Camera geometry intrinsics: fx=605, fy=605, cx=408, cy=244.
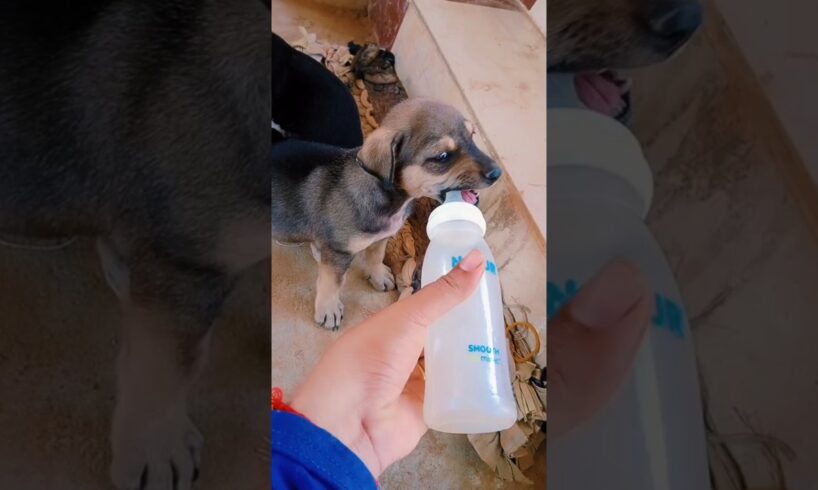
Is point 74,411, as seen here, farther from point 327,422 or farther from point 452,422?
point 452,422

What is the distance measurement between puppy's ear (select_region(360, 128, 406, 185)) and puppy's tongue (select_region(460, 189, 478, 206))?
0.07 meters

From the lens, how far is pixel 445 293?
0.57 m

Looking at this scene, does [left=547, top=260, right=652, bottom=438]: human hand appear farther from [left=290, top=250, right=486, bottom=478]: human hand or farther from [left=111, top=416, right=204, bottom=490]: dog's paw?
[left=111, top=416, right=204, bottom=490]: dog's paw

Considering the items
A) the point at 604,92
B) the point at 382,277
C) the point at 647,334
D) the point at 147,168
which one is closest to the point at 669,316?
the point at 647,334

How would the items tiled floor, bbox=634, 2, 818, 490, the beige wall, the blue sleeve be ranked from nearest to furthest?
tiled floor, bbox=634, 2, 818, 490 → the blue sleeve → the beige wall

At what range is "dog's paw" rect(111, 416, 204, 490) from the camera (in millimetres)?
452

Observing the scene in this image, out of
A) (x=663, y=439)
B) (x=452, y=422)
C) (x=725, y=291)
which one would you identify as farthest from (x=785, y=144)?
(x=452, y=422)

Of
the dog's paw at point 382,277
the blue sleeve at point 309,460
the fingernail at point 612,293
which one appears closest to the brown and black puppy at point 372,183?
the dog's paw at point 382,277

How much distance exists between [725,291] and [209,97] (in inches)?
15.6

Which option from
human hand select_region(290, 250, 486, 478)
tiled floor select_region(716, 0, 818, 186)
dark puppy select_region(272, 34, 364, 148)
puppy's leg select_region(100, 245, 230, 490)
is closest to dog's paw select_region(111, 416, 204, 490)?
puppy's leg select_region(100, 245, 230, 490)

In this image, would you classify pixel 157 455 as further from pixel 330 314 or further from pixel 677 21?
pixel 677 21

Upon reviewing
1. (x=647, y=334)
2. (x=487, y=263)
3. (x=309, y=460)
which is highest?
(x=647, y=334)

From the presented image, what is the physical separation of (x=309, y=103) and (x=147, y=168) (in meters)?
0.18

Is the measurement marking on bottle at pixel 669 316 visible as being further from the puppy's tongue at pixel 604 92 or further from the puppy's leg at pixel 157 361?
the puppy's leg at pixel 157 361
